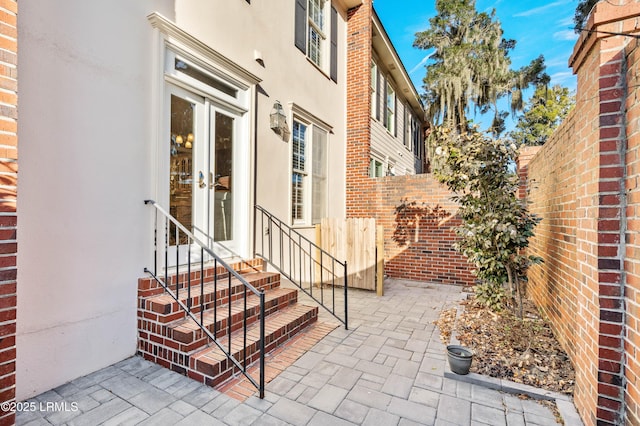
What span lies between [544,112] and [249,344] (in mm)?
20640

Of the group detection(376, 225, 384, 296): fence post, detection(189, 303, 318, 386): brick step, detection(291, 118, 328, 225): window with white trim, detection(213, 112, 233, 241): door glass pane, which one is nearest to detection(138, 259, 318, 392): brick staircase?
detection(189, 303, 318, 386): brick step

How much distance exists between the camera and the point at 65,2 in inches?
91.1

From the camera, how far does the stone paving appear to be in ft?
6.59

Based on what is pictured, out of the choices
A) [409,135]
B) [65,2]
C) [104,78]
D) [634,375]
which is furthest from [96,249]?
[409,135]

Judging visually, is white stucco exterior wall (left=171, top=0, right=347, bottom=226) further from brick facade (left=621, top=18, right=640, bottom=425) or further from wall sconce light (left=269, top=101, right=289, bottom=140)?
brick facade (left=621, top=18, right=640, bottom=425)

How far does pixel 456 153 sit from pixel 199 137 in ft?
9.64

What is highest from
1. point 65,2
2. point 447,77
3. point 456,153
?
point 447,77

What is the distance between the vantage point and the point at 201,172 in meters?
3.54

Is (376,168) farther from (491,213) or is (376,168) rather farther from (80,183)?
(80,183)

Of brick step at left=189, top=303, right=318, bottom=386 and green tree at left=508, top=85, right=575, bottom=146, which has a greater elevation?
green tree at left=508, top=85, right=575, bottom=146

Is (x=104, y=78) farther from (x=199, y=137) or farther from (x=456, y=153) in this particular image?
(x=456, y=153)

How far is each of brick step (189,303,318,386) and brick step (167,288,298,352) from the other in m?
0.06

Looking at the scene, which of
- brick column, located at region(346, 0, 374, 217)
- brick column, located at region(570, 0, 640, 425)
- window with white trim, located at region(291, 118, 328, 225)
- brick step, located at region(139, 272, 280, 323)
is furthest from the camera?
brick column, located at region(346, 0, 374, 217)

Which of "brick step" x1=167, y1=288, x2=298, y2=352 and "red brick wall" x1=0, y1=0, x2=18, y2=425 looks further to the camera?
"brick step" x1=167, y1=288, x2=298, y2=352
